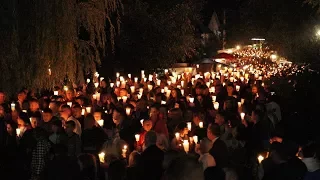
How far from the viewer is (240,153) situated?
30.6 ft

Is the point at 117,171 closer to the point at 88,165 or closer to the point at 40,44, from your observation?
the point at 88,165

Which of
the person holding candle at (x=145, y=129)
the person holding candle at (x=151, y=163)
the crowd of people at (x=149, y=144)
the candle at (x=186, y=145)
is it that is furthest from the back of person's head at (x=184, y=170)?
the person holding candle at (x=145, y=129)

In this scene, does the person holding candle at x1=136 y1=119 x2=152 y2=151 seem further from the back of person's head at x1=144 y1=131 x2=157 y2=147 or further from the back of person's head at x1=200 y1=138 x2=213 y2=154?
the back of person's head at x1=200 y1=138 x2=213 y2=154

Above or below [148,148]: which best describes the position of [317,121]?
below

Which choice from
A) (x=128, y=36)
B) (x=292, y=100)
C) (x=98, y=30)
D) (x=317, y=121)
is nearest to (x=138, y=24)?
(x=128, y=36)

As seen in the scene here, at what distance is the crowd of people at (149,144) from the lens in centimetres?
755

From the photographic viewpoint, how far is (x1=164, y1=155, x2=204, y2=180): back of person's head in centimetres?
643

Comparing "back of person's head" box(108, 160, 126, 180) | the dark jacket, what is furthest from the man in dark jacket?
"back of person's head" box(108, 160, 126, 180)

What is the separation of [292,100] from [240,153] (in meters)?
10.2

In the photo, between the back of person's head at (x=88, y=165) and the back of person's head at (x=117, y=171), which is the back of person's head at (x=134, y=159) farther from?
the back of person's head at (x=117, y=171)

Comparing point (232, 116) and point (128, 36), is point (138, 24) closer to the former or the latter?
point (128, 36)

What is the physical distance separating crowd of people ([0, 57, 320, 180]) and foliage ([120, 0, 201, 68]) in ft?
39.5

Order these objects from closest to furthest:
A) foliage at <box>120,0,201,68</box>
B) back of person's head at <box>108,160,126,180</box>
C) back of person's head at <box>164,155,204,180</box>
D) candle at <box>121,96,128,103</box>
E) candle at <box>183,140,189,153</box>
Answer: back of person's head at <box>164,155,204,180</box>
back of person's head at <box>108,160,126,180</box>
candle at <box>183,140,189,153</box>
candle at <box>121,96,128,103</box>
foliage at <box>120,0,201,68</box>

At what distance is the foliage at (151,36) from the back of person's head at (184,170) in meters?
20.5
